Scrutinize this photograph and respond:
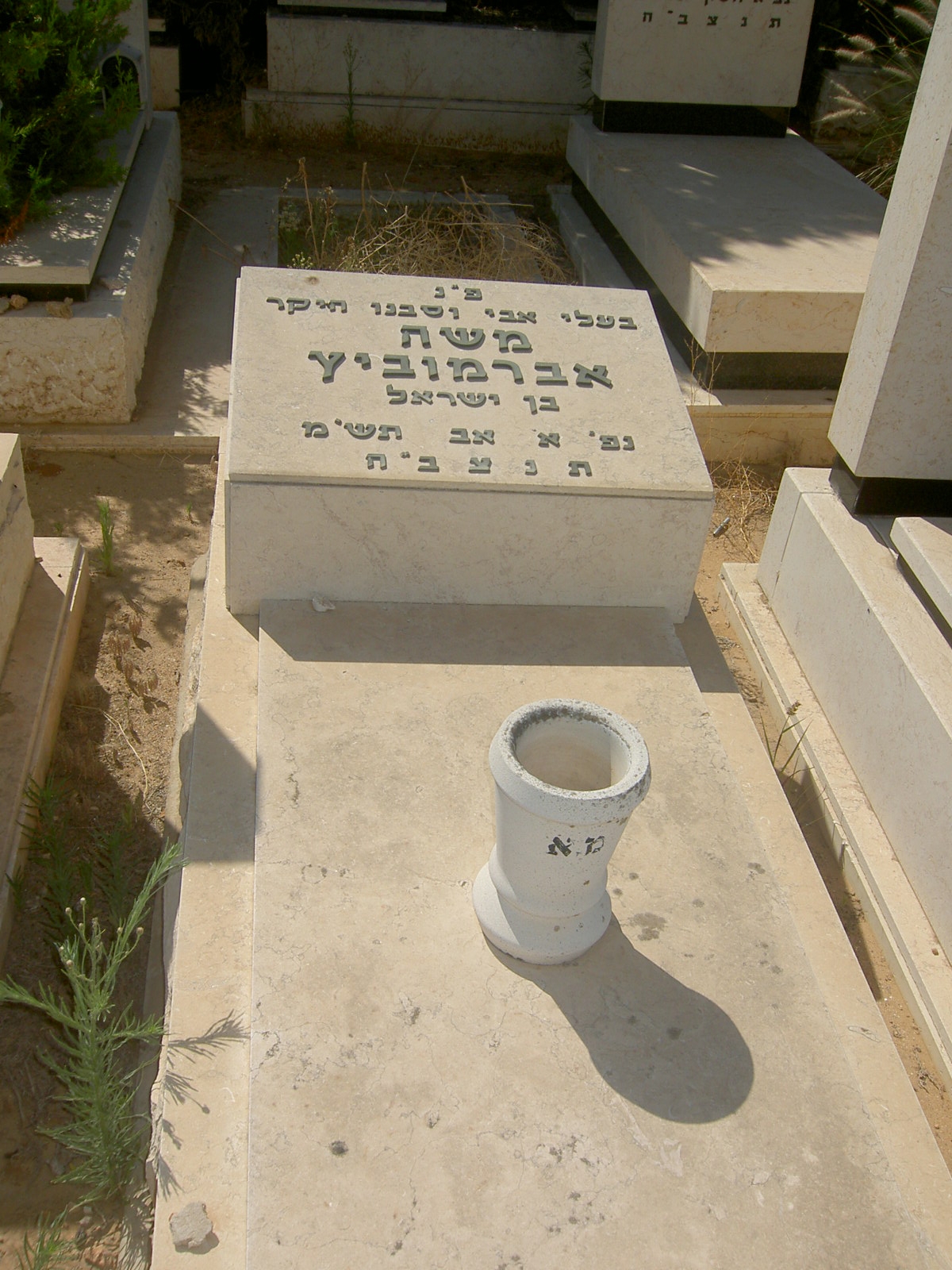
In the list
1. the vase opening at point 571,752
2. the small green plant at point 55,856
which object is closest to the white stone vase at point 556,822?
the vase opening at point 571,752

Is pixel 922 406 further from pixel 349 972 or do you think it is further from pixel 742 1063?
pixel 349 972

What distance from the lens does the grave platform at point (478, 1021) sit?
1947 millimetres

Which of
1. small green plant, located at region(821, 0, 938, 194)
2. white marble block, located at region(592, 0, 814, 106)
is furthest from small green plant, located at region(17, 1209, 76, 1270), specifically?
small green plant, located at region(821, 0, 938, 194)

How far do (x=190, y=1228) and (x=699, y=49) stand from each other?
6.67 meters

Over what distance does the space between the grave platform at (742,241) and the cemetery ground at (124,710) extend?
1.94 feet

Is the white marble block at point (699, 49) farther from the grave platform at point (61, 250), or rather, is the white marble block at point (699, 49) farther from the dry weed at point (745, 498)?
the grave platform at point (61, 250)

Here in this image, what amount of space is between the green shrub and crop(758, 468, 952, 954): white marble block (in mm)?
3549

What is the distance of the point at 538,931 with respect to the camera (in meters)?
2.30

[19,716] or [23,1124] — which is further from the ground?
[19,716]

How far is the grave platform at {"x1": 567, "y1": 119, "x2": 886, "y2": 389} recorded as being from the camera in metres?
5.05

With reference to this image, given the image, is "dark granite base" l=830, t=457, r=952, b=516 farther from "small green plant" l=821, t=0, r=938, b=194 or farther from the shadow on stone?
"small green plant" l=821, t=0, r=938, b=194

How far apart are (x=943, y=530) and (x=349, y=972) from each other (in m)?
2.28

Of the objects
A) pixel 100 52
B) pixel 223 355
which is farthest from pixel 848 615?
pixel 100 52

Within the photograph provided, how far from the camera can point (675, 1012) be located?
2277 mm
